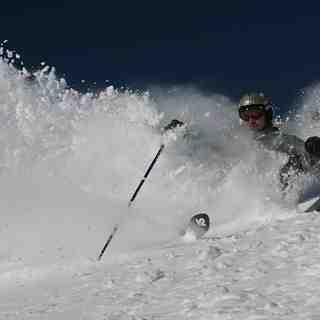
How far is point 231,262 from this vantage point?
5.82 metres

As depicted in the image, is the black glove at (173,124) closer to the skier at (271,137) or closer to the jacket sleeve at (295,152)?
the skier at (271,137)

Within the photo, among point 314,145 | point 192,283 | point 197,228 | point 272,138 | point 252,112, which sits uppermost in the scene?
point 252,112

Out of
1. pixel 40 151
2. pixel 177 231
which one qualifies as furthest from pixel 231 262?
pixel 40 151

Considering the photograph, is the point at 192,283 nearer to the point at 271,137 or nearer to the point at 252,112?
the point at 271,137

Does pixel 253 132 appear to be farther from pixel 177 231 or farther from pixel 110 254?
pixel 110 254

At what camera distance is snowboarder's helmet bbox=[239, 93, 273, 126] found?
12109mm

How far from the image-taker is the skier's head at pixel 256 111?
12.1 meters

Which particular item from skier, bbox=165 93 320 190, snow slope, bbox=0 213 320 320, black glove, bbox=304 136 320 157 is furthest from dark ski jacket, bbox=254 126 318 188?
snow slope, bbox=0 213 320 320

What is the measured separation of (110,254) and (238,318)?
3990mm

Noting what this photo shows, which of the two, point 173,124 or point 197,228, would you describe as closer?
point 197,228

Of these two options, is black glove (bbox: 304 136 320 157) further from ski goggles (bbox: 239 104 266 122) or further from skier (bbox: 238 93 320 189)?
ski goggles (bbox: 239 104 266 122)

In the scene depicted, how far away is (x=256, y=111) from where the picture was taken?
12.2 m

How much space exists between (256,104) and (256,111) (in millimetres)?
148

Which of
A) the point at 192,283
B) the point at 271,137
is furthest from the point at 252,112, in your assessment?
the point at 192,283
